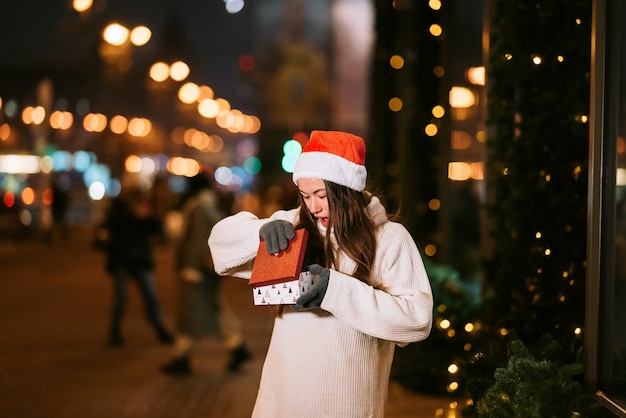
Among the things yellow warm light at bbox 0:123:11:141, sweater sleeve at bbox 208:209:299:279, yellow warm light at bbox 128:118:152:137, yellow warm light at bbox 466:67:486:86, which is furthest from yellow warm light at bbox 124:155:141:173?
sweater sleeve at bbox 208:209:299:279

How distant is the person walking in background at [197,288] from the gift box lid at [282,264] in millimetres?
6131

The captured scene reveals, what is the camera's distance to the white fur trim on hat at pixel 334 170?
3.71 m

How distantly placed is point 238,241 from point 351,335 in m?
0.65

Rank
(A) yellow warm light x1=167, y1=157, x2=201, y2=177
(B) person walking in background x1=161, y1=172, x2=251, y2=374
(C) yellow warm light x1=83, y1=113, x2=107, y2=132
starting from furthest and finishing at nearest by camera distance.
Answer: (A) yellow warm light x1=167, y1=157, x2=201, y2=177 → (C) yellow warm light x1=83, y1=113, x2=107, y2=132 → (B) person walking in background x1=161, y1=172, x2=251, y2=374

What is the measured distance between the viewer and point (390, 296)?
3523mm

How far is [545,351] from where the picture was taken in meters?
A: 4.63

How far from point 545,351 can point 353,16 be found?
48.5 m

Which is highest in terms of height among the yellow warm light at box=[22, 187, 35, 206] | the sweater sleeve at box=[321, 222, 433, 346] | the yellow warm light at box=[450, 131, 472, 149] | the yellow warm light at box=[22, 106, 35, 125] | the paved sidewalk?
the yellow warm light at box=[22, 106, 35, 125]

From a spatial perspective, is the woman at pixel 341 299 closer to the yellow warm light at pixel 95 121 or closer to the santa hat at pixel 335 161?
the santa hat at pixel 335 161

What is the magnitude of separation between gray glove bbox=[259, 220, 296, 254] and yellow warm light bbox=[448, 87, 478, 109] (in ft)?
24.9

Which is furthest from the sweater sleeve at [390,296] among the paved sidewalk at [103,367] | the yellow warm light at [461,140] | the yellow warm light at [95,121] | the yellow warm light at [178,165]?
the yellow warm light at [178,165]

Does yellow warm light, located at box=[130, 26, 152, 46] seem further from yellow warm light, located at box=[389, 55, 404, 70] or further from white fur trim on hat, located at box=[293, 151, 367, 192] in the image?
white fur trim on hat, located at box=[293, 151, 367, 192]

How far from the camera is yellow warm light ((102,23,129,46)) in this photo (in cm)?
1527

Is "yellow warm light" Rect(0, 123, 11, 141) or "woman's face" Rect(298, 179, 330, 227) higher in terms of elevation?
"yellow warm light" Rect(0, 123, 11, 141)
